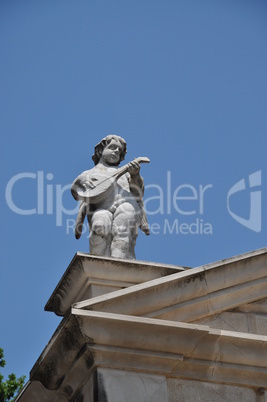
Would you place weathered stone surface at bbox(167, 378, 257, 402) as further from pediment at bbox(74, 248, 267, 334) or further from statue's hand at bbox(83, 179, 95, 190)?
statue's hand at bbox(83, 179, 95, 190)

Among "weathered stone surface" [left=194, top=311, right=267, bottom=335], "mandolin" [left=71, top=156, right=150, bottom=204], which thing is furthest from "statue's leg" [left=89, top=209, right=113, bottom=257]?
"weathered stone surface" [left=194, top=311, right=267, bottom=335]

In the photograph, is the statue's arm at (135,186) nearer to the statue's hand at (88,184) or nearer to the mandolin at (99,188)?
the mandolin at (99,188)

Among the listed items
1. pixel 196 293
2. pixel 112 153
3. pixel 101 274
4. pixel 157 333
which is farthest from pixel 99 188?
pixel 157 333

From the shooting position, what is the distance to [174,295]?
508 inches

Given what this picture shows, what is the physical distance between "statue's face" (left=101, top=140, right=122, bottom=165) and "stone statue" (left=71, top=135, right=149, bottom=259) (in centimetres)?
2

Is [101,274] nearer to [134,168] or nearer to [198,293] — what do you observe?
[198,293]

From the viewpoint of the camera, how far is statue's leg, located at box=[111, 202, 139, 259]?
13.7 metres

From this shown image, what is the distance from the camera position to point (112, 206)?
14211 millimetres

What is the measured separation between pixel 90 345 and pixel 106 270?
1062mm

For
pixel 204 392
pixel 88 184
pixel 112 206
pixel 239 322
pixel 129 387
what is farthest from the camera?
pixel 88 184

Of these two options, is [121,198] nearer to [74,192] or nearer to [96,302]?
[74,192]

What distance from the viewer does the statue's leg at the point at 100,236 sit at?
13773 millimetres

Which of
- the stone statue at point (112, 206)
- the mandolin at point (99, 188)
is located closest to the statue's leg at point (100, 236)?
the stone statue at point (112, 206)

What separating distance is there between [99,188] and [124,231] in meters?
0.74
